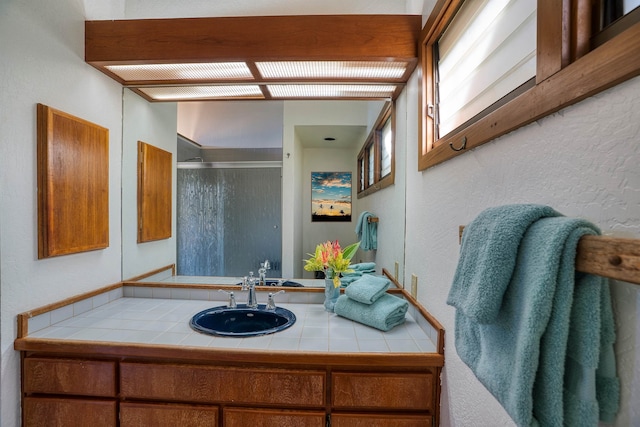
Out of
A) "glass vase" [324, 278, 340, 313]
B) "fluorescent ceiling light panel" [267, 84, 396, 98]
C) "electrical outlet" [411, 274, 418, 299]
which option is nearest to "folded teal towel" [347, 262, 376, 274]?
"glass vase" [324, 278, 340, 313]

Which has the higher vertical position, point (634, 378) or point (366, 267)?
point (634, 378)

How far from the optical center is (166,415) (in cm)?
112

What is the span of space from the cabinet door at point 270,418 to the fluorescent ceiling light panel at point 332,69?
1.60 m

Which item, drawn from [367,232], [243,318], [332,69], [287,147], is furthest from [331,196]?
[243,318]

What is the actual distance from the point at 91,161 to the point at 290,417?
1.58 meters

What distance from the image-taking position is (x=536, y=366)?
16.1 inches

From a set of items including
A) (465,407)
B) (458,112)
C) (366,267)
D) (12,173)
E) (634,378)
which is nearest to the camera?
(634,378)

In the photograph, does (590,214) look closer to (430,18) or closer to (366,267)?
(430,18)

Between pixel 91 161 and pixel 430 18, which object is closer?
pixel 430 18

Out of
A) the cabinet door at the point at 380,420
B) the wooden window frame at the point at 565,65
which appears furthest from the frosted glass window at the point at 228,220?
the wooden window frame at the point at 565,65

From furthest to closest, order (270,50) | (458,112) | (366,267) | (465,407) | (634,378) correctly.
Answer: (366,267), (270,50), (458,112), (465,407), (634,378)

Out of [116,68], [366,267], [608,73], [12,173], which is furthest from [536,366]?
[116,68]

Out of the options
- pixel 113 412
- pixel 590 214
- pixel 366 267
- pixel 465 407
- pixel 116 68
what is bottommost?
pixel 113 412

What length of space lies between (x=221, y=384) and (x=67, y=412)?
0.68m
